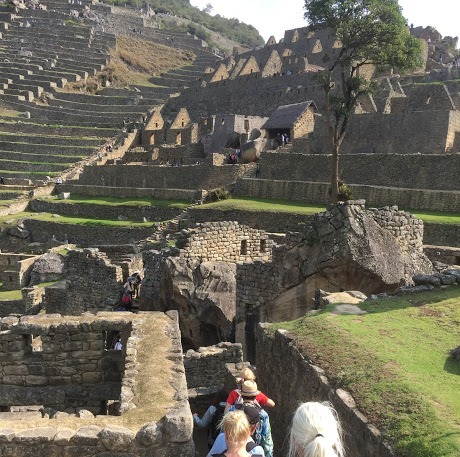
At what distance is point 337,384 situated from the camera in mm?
5938

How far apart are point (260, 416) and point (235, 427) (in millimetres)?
1531

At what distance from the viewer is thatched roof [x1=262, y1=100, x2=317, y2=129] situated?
35628 mm

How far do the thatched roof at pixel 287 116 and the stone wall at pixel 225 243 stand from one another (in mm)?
21910

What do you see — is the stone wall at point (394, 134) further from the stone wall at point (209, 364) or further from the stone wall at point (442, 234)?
the stone wall at point (209, 364)

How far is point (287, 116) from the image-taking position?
120ft

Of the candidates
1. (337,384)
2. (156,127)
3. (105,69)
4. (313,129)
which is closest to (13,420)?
(337,384)

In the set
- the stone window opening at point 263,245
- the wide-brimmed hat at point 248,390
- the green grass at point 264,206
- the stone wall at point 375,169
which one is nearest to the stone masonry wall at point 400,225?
the stone window opening at point 263,245

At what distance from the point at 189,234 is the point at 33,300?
9603 millimetres

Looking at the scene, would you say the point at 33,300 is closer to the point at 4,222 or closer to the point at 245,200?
the point at 245,200

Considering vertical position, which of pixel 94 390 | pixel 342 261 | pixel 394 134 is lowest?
pixel 94 390

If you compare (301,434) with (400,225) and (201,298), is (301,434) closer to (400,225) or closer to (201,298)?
(400,225)

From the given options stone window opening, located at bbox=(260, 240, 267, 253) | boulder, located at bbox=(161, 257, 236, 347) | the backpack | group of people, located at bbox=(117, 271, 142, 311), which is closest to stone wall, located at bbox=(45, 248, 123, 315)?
group of people, located at bbox=(117, 271, 142, 311)

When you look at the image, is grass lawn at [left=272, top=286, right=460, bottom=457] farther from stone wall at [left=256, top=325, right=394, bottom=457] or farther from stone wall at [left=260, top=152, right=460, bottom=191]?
stone wall at [left=260, top=152, right=460, bottom=191]

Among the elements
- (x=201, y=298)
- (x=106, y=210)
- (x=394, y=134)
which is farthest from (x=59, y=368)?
(x=106, y=210)
